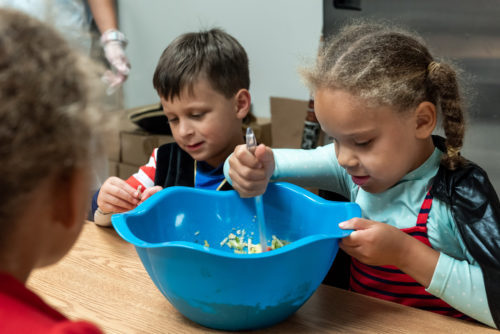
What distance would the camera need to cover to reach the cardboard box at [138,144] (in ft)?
8.59

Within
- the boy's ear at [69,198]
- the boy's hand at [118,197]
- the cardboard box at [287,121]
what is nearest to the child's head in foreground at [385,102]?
the boy's hand at [118,197]

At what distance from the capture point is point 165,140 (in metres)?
2.59

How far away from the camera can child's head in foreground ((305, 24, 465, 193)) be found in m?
0.86

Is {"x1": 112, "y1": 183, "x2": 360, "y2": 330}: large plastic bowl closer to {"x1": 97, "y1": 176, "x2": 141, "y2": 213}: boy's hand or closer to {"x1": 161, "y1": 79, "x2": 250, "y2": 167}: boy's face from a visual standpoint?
{"x1": 97, "y1": 176, "x2": 141, "y2": 213}: boy's hand

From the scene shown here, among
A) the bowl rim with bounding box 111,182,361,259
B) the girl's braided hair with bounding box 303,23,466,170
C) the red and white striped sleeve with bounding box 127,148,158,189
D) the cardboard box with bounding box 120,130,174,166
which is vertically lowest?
the cardboard box with bounding box 120,130,174,166

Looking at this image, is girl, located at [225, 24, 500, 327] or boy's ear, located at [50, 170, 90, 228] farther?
girl, located at [225, 24, 500, 327]

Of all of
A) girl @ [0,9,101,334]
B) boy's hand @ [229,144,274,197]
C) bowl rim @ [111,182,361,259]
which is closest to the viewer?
girl @ [0,9,101,334]

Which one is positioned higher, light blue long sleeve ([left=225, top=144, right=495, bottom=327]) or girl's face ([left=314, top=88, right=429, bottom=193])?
girl's face ([left=314, top=88, right=429, bottom=193])

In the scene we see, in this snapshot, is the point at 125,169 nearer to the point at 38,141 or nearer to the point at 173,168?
the point at 173,168

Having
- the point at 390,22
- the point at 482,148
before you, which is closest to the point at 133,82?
the point at 390,22

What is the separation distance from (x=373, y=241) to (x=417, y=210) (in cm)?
19

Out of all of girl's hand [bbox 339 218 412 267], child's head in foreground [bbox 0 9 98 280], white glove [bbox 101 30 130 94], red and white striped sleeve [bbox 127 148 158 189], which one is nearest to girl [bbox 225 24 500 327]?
girl's hand [bbox 339 218 412 267]

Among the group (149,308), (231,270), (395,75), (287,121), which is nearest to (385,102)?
(395,75)

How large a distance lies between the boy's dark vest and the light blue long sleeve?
254 millimetres
